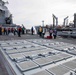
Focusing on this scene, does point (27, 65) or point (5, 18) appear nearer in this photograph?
point (27, 65)

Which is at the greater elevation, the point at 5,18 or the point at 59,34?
the point at 5,18

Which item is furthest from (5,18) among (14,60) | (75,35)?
(14,60)

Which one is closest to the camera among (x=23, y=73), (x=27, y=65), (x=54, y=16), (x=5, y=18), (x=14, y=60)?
(x=23, y=73)

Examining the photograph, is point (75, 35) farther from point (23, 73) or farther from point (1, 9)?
point (1, 9)

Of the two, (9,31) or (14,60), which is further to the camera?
(9,31)

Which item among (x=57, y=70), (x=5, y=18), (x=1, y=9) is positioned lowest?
(x=57, y=70)

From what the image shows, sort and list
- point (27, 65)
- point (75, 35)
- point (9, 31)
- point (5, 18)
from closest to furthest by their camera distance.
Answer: point (27, 65) < point (75, 35) < point (9, 31) < point (5, 18)

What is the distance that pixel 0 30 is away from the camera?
17688mm

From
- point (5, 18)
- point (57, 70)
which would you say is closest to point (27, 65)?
point (57, 70)

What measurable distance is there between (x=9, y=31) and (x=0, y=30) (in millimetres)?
1838

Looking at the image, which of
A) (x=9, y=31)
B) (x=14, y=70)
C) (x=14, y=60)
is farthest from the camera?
(x=9, y=31)

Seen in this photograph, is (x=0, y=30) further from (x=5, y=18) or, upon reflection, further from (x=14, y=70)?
(x=14, y=70)

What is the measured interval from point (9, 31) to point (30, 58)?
55.0 feet

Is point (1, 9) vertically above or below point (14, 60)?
above
